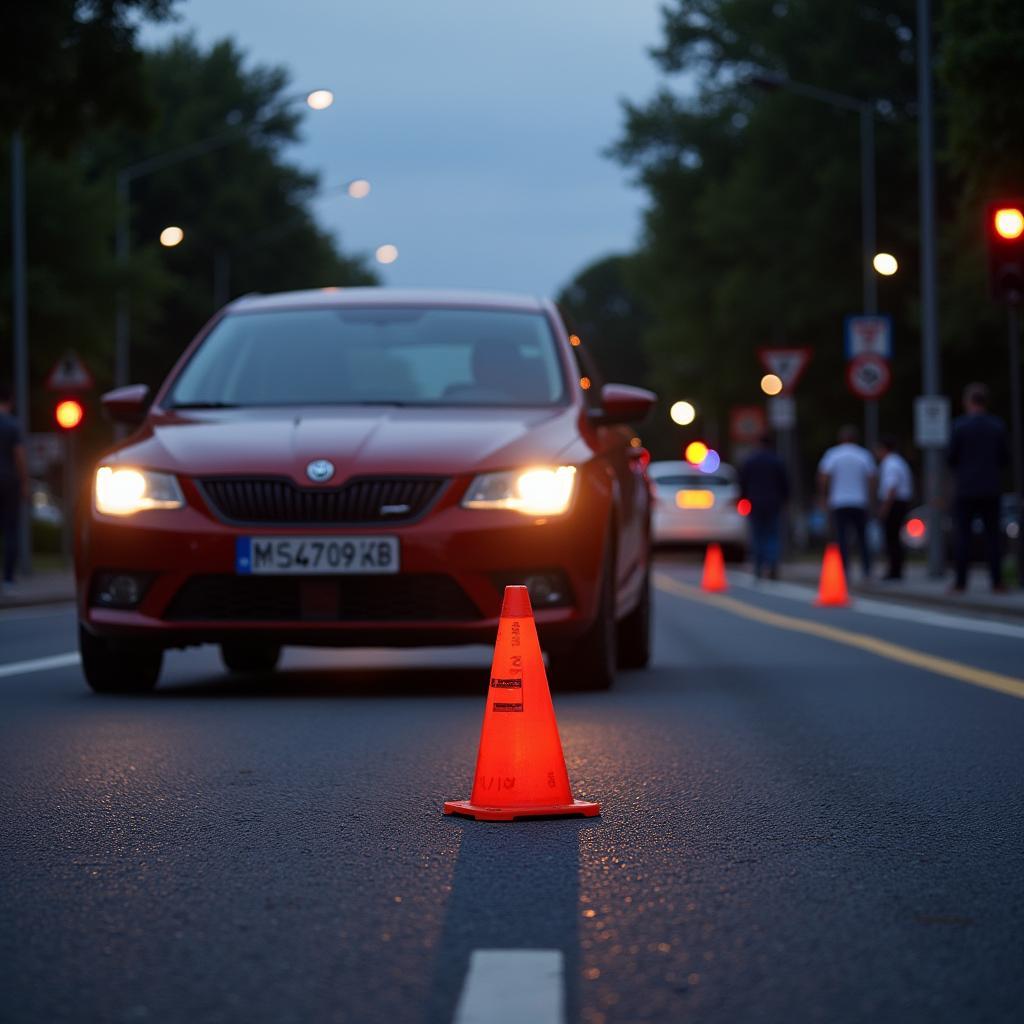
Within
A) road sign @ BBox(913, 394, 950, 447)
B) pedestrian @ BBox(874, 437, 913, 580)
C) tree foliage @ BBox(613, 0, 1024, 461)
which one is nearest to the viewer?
road sign @ BBox(913, 394, 950, 447)

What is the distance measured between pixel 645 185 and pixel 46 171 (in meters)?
18.2

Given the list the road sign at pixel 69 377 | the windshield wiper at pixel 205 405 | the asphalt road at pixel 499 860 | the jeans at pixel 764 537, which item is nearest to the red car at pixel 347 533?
the windshield wiper at pixel 205 405

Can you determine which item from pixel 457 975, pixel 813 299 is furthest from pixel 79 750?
pixel 813 299

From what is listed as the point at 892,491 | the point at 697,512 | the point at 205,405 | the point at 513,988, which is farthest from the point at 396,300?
the point at 697,512

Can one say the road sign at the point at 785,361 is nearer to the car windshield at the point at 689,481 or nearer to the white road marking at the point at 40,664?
the car windshield at the point at 689,481

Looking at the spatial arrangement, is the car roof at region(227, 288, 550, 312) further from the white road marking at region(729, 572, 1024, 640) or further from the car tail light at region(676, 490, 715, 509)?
the car tail light at region(676, 490, 715, 509)

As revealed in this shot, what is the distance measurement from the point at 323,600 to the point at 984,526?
12.7 meters

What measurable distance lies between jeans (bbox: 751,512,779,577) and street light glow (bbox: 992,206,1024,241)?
8.85m

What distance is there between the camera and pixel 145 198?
6131 centimetres

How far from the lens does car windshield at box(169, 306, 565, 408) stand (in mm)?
10586

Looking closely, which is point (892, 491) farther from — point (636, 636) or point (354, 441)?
point (354, 441)

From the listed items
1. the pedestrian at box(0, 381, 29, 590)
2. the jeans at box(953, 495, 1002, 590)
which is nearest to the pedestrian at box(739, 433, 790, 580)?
the jeans at box(953, 495, 1002, 590)

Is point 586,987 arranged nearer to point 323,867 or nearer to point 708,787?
point 323,867

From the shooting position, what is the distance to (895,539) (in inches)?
1062
